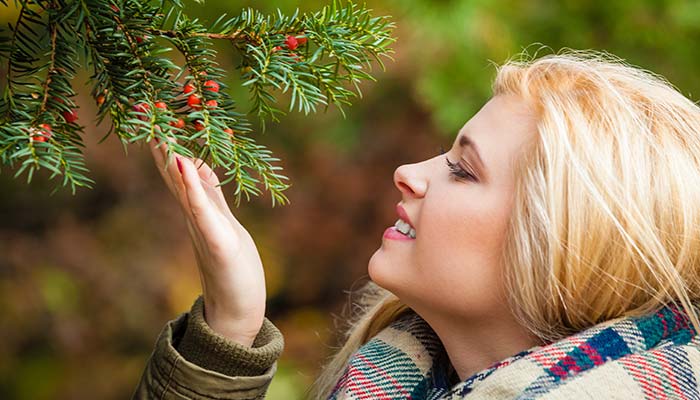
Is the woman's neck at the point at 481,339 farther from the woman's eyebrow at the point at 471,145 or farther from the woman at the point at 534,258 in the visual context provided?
the woman's eyebrow at the point at 471,145

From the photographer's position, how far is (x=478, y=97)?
7.70 feet

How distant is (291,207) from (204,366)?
2.04 m

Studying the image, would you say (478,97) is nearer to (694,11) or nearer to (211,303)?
(694,11)

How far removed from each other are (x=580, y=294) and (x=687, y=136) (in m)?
0.30

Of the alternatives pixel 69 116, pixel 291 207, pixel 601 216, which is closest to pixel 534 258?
pixel 601 216

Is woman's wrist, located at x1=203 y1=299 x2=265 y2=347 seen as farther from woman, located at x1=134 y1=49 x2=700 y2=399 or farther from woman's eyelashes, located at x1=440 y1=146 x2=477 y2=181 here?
woman's eyelashes, located at x1=440 y1=146 x2=477 y2=181

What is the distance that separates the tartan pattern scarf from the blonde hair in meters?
0.03

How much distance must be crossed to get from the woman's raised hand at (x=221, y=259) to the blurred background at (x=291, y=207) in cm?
76

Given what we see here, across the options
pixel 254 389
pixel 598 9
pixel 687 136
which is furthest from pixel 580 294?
pixel 598 9

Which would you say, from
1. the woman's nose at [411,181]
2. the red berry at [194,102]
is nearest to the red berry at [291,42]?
the red berry at [194,102]

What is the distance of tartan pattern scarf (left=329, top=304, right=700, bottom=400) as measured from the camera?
1.04 m

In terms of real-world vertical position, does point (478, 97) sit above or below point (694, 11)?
below

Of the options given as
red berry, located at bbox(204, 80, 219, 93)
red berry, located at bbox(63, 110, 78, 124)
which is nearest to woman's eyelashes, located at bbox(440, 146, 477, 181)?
red berry, located at bbox(204, 80, 219, 93)

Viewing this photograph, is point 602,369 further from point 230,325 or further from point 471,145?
point 230,325
